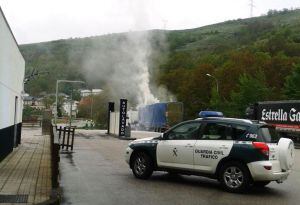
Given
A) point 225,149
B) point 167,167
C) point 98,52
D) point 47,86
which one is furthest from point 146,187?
point 98,52

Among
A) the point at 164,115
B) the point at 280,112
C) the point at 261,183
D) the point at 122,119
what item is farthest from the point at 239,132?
the point at 164,115

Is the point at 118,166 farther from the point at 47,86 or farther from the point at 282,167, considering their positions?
the point at 47,86

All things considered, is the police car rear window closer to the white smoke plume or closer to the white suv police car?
the white suv police car

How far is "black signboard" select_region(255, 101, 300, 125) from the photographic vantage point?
121 feet

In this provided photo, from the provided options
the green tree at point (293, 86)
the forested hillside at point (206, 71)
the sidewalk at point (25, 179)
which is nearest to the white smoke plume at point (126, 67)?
the forested hillside at point (206, 71)

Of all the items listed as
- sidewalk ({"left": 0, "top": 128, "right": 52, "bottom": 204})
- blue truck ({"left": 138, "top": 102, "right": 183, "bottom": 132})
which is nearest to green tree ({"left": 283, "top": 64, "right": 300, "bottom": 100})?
blue truck ({"left": 138, "top": 102, "right": 183, "bottom": 132})

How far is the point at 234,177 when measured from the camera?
11.3 m

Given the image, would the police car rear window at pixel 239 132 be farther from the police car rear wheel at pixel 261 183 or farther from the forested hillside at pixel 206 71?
the forested hillside at pixel 206 71

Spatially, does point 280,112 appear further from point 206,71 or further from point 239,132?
point 206,71

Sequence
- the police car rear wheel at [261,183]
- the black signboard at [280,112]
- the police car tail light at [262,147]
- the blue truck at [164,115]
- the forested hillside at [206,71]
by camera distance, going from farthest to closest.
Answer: the forested hillside at [206,71] < the blue truck at [164,115] < the black signboard at [280,112] < the police car rear wheel at [261,183] < the police car tail light at [262,147]

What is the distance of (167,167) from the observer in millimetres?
12562

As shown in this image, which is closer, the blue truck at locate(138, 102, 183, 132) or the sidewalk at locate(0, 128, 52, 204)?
the sidewalk at locate(0, 128, 52, 204)

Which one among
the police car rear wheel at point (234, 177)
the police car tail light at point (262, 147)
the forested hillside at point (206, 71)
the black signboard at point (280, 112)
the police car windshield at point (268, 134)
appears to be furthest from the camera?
the forested hillside at point (206, 71)

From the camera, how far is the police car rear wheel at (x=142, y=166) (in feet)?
42.3
